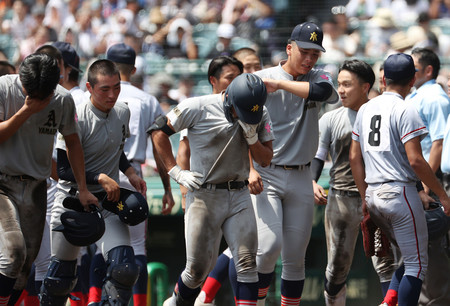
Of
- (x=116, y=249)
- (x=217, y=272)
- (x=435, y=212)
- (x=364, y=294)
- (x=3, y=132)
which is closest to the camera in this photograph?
(x=3, y=132)

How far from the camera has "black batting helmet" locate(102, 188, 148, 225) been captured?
18.5 feet

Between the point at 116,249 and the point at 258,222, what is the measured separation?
1.20 meters

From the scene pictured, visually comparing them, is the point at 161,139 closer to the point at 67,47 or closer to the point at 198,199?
the point at 198,199

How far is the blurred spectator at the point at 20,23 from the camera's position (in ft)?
49.8

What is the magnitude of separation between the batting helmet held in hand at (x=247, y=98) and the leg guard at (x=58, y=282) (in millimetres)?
1764

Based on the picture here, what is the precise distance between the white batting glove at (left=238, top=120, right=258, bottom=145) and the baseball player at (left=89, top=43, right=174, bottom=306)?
1546mm

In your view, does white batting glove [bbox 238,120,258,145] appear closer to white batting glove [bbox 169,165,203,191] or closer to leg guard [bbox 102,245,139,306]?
white batting glove [bbox 169,165,203,191]

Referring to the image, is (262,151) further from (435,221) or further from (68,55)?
(68,55)

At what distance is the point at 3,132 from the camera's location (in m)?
5.21

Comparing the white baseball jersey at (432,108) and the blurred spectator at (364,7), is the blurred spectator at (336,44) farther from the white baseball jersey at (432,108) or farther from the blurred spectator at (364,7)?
the white baseball jersey at (432,108)

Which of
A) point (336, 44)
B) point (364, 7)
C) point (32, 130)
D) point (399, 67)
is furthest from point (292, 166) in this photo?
point (364, 7)

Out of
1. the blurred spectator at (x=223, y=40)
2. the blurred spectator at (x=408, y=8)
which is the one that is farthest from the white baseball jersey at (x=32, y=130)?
the blurred spectator at (x=408, y=8)

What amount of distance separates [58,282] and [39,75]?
1.59 meters

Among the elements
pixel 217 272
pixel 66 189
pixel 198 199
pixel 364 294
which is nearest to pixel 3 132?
pixel 66 189
